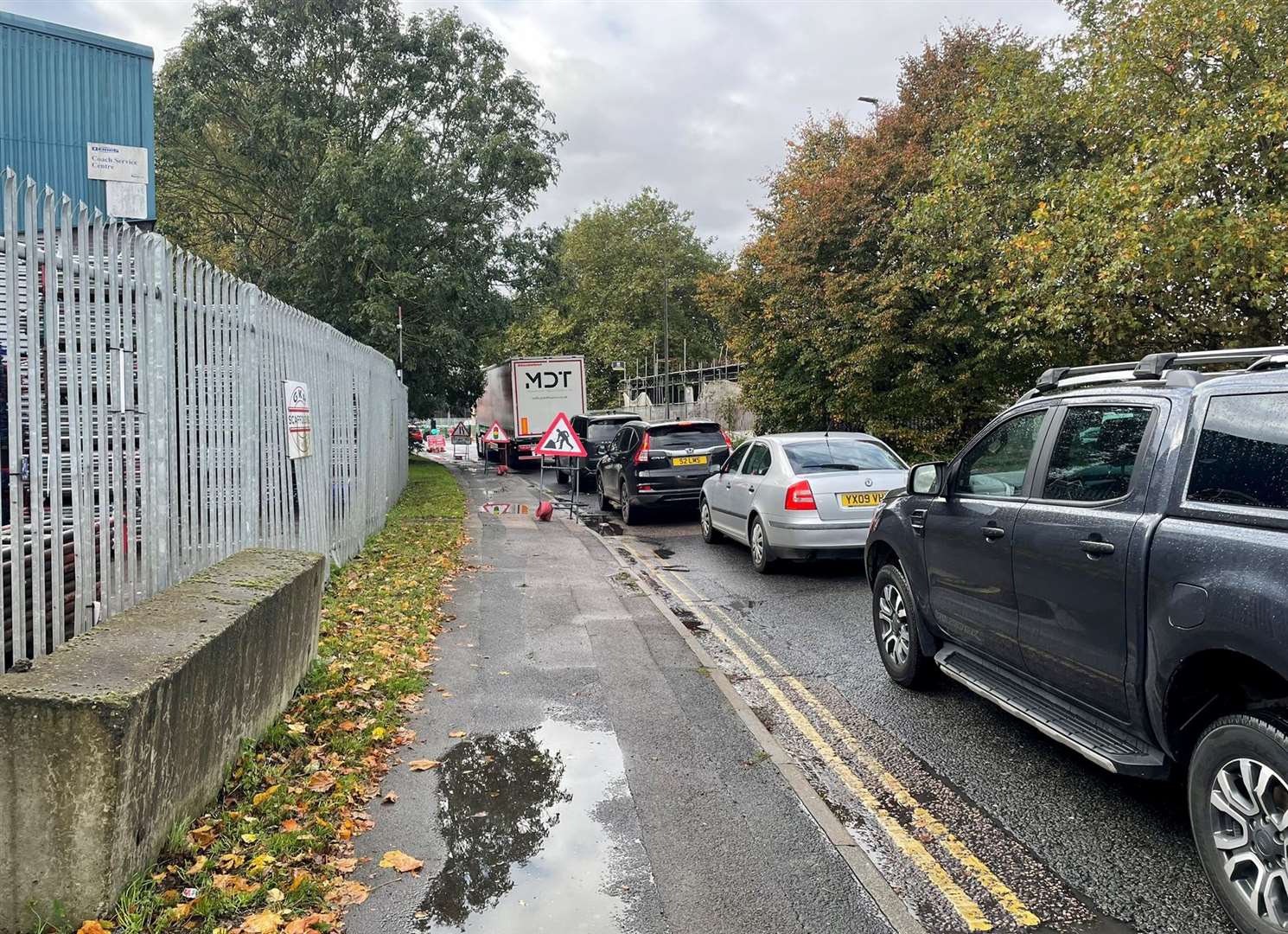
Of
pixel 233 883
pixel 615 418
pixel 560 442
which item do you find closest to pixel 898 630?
pixel 233 883

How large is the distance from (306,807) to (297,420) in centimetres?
426

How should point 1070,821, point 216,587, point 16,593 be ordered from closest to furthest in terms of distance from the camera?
point 16,593 → point 1070,821 → point 216,587

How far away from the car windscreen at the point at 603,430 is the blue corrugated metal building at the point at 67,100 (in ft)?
41.7

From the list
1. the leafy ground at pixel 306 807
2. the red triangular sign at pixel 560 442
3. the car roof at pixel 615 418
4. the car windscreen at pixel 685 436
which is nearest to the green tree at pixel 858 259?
the car roof at pixel 615 418

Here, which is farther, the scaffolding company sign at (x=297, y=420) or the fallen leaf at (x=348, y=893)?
the scaffolding company sign at (x=297, y=420)

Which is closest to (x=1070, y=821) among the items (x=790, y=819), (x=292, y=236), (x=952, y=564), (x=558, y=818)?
(x=790, y=819)

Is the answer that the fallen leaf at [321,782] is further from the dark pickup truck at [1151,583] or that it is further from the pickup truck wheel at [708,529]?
the pickup truck wheel at [708,529]

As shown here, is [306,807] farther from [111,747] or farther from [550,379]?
[550,379]

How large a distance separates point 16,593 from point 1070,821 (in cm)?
432

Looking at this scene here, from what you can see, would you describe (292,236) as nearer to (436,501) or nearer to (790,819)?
(436,501)

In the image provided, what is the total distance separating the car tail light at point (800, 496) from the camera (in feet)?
31.3

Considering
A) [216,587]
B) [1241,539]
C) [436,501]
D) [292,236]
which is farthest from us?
[292,236]

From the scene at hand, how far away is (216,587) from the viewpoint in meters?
4.55

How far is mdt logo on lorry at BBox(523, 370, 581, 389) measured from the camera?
2822cm
